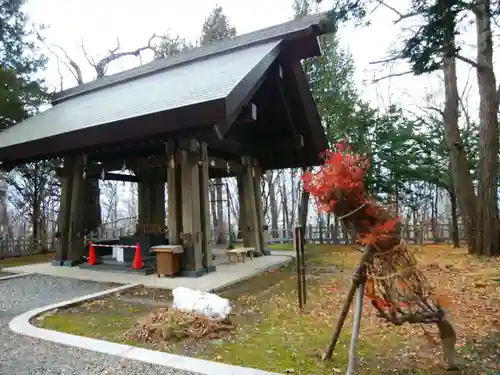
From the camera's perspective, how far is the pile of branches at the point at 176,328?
10.4 feet

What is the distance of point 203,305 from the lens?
354cm

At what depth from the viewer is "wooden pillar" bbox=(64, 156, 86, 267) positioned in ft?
25.1

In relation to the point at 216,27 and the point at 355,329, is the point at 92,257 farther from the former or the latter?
Result: the point at 216,27

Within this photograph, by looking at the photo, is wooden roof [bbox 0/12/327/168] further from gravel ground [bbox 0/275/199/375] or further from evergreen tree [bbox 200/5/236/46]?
evergreen tree [bbox 200/5/236/46]

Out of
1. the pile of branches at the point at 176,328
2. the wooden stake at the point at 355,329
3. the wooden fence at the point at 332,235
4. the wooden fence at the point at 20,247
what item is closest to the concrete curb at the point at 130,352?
the pile of branches at the point at 176,328

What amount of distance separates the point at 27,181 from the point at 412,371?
13.2 metres

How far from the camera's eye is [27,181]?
12016 mm

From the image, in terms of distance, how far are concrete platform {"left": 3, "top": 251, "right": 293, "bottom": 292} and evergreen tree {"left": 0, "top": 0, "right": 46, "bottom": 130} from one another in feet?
14.3

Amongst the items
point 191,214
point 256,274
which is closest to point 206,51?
point 191,214

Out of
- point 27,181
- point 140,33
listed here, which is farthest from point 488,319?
point 140,33

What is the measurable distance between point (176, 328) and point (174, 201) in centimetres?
346

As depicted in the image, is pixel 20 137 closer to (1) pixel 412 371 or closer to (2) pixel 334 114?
(1) pixel 412 371

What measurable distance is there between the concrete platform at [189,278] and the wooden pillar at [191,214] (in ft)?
0.85

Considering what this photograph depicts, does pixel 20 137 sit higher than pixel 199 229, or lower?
higher
